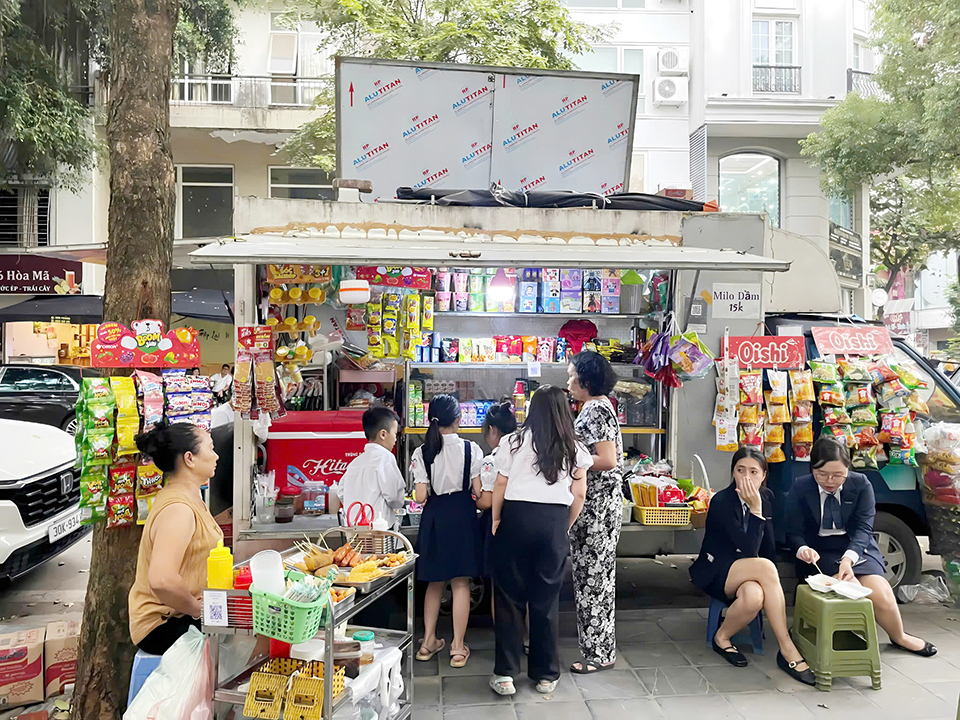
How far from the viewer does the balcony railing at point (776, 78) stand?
16234 mm

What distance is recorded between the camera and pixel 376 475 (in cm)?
443

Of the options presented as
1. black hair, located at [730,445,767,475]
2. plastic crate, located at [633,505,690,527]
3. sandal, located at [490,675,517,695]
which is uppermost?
black hair, located at [730,445,767,475]

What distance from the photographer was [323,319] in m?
7.54

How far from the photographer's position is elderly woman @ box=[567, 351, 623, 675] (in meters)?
4.48

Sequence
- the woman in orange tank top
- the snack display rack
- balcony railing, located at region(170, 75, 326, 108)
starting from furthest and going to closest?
1. balcony railing, located at region(170, 75, 326, 108)
2. the woman in orange tank top
3. the snack display rack

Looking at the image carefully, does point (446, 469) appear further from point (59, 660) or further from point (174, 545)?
point (59, 660)

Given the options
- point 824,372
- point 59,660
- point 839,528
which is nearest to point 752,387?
point 824,372

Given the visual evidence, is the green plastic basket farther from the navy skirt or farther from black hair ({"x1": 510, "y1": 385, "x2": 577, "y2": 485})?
the navy skirt

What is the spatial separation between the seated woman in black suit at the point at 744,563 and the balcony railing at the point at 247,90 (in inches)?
544

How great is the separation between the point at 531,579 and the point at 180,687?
189 centimetres

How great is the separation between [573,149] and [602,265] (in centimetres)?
318

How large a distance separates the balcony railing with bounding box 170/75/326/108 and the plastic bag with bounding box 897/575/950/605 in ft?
46.7

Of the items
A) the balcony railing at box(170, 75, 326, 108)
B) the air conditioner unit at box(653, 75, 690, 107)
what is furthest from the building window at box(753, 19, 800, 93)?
the balcony railing at box(170, 75, 326, 108)

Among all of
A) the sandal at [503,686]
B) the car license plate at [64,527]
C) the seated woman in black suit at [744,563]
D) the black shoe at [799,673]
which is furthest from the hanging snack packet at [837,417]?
the car license plate at [64,527]
